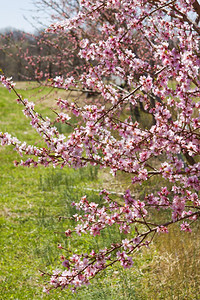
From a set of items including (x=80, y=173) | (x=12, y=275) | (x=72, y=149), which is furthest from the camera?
(x=80, y=173)

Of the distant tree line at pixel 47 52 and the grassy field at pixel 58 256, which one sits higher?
the distant tree line at pixel 47 52

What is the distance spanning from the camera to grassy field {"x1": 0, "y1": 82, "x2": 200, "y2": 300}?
338 centimetres

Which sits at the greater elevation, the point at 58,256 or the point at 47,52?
the point at 47,52

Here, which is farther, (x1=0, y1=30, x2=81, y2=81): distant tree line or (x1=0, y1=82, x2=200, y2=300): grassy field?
(x1=0, y1=30, x2=81, y2=81): distant tree line

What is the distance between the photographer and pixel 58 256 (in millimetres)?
4348

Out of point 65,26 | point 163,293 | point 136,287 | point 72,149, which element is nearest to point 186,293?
point 163,293

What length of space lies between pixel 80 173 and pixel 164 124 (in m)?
4.96

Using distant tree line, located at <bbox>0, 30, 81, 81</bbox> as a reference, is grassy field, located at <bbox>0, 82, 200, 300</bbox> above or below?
below

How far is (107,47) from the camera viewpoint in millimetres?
2842

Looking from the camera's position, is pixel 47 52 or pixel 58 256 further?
pixel 47 52

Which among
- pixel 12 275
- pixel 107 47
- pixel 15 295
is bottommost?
pixel 15 295

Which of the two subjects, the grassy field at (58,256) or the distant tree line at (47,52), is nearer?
the grassy field at (58,256)

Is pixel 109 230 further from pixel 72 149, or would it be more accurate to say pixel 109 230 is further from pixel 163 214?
pixel 72 149

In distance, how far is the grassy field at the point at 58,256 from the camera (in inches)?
133
